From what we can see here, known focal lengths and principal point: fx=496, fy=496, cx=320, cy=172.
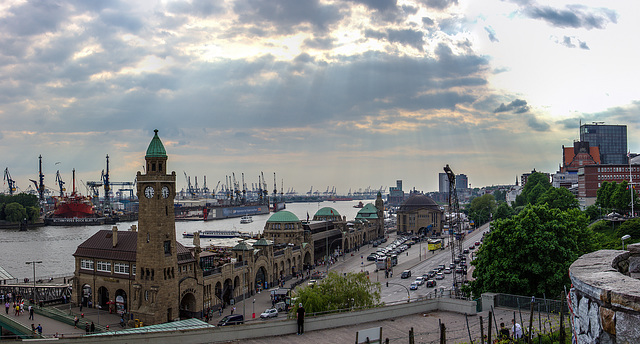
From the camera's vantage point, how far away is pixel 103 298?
172ft

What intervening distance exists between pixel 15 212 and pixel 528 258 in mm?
190687

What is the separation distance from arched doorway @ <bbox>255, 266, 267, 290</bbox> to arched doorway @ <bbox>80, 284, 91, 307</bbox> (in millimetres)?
20491

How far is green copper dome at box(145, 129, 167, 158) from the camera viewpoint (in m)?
49.1

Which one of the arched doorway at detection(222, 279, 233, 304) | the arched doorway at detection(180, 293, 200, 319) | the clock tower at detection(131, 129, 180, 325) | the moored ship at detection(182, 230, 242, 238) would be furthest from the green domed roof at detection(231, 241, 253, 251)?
the moored ship at detection(182, 230, 242, 238)

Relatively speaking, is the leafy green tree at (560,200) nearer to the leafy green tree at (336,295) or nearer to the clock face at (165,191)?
the leafy green tree at (336,295)

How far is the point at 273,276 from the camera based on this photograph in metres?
70.8

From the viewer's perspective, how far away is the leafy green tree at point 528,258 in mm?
35875

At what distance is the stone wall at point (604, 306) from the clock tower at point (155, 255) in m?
44.2

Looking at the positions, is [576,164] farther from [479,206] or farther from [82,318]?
[82,318]

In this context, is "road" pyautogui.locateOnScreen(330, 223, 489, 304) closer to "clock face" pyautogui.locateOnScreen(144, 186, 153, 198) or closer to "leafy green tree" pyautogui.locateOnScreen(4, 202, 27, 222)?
"clock face" pyautogui.locateOnScreen(144, 186, 153, 198)

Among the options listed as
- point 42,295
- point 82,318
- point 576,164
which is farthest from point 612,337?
point 576,164

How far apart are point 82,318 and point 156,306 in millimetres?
7211

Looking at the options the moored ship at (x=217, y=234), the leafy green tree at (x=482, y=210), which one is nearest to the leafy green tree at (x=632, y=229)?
the leafy green tree at (x=482, y=210)

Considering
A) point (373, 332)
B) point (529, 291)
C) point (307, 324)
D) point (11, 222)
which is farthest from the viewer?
point (11, 222)
